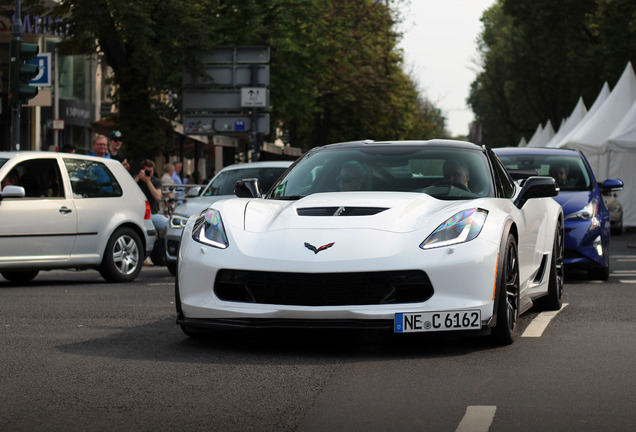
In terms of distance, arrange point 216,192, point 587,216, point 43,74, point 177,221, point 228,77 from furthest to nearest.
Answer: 1. point 228,77
2. point 43,74
3. point 216,192
4. point 177,221
5. point 587,216

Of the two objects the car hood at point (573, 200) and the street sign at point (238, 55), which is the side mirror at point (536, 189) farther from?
the street sign at point (238, 55)

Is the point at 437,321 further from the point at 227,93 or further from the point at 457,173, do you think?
the point at 227,93

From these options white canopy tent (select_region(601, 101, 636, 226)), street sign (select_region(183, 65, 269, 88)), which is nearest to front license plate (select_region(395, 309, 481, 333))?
street sign (select_region(183, 65, 269, 88))

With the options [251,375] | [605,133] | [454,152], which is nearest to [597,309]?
[454,152]

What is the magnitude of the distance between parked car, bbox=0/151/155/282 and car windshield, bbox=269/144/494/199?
207 inches

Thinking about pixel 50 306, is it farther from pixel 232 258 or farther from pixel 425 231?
pixel 425 231

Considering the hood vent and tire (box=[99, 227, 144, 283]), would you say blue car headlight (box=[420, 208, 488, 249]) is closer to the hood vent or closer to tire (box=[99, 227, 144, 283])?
the hood vent

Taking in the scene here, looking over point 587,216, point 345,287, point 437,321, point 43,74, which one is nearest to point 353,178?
point 345,287

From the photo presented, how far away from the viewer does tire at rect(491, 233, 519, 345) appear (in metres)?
7.58

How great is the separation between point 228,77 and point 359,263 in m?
21.6

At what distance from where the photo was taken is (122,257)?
A: 14664mm

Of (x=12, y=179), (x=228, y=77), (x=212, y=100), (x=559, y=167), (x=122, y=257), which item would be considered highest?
(x=228, y=77)

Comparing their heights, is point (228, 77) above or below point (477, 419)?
above

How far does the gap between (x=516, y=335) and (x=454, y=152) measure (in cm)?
145
